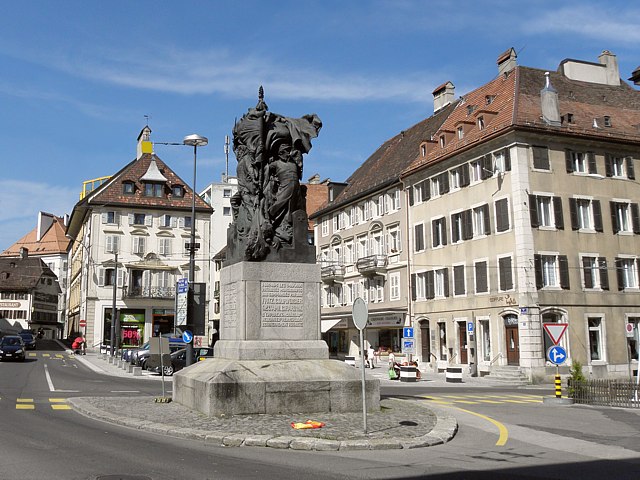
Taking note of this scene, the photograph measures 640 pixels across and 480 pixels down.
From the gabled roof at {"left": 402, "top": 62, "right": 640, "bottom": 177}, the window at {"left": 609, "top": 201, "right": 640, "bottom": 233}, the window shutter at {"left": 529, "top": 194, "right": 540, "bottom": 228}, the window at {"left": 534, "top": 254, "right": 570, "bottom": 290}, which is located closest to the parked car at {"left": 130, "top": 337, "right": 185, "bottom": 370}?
the gabled roof at {"left": 402, "top": 62, "right": 640, "bottom": 177}

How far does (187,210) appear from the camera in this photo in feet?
219

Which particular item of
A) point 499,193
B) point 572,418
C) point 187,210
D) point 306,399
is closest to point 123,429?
point 306,399

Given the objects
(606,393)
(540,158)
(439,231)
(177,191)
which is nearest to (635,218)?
(540,158)

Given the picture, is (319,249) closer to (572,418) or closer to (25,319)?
(572,418)

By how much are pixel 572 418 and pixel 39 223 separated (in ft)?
453

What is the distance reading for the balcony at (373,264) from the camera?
164ft

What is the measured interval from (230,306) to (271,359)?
1777mm

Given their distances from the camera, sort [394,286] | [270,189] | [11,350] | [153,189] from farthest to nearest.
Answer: [153,189] < [394,286] < [11,350] < [270,189]

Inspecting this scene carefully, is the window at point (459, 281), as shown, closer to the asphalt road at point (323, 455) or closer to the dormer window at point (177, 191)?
the asphalt road at point (323, 455)

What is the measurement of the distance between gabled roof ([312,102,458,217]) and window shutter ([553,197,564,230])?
528 inches

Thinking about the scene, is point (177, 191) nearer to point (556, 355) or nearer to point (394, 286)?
point (394, 286)

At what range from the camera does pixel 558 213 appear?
37969 millimetres

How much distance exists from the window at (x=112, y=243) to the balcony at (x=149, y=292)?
4.16 meters

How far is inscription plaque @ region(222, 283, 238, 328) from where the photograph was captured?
47.0ft
